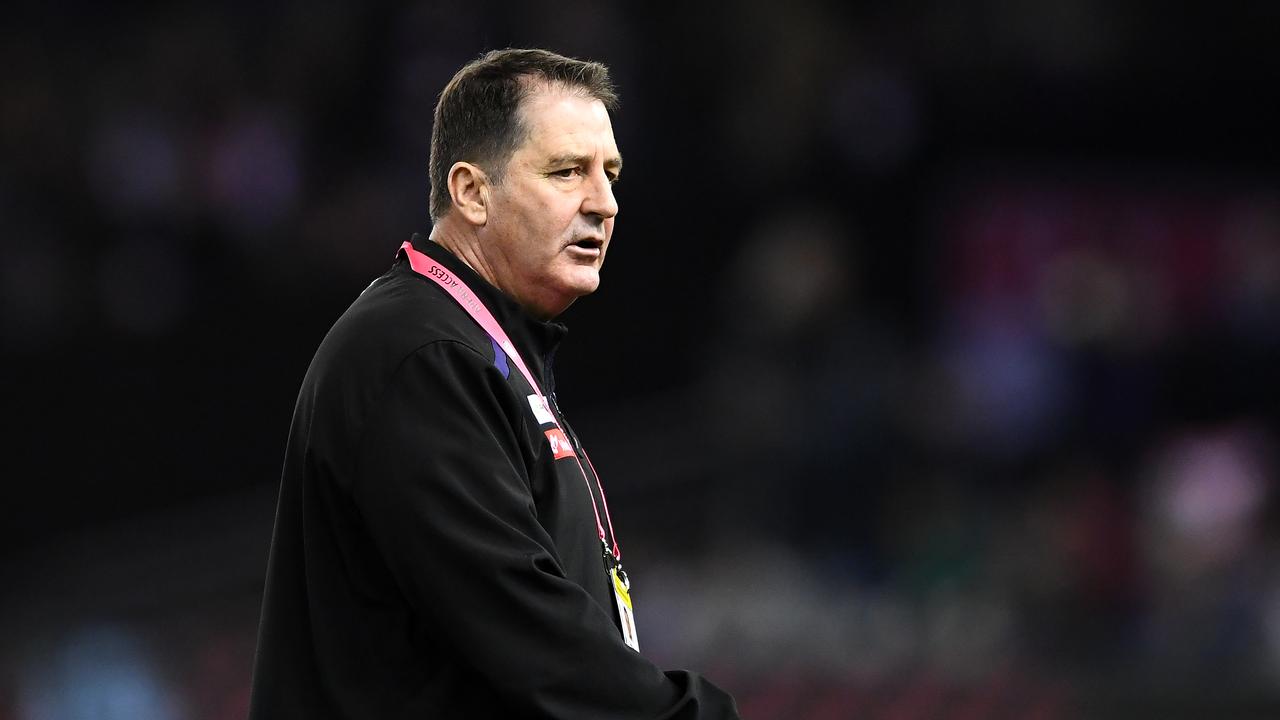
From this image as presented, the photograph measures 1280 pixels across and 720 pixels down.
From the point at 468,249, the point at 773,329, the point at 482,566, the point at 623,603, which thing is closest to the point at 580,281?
the point at 468,249

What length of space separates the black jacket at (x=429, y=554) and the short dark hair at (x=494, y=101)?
0.28 m

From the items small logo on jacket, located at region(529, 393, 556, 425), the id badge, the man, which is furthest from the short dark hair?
the id badge

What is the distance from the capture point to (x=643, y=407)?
10492mm

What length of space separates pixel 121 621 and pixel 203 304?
1.86m

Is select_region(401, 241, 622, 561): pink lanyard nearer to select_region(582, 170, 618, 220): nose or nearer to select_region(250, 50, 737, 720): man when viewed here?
select_region(250, 50, 737, 720): man

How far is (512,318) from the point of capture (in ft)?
9.87

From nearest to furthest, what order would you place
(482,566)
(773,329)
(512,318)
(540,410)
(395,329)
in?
(482,566) < (395,329) < (540,410) < (512,318) < (773,329)

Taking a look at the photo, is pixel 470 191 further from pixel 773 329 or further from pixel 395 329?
pixel 773 329

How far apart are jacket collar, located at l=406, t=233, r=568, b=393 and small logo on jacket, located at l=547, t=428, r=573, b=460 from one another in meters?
0.15

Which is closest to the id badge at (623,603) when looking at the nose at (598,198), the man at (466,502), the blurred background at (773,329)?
the man at (466,502)

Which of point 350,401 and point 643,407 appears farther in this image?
point 643,407

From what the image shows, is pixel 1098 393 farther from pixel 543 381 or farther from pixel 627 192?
pixel 543 381

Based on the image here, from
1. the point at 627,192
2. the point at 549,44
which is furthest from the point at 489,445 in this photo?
the point at 549,44

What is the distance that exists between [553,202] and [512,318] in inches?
7.9
